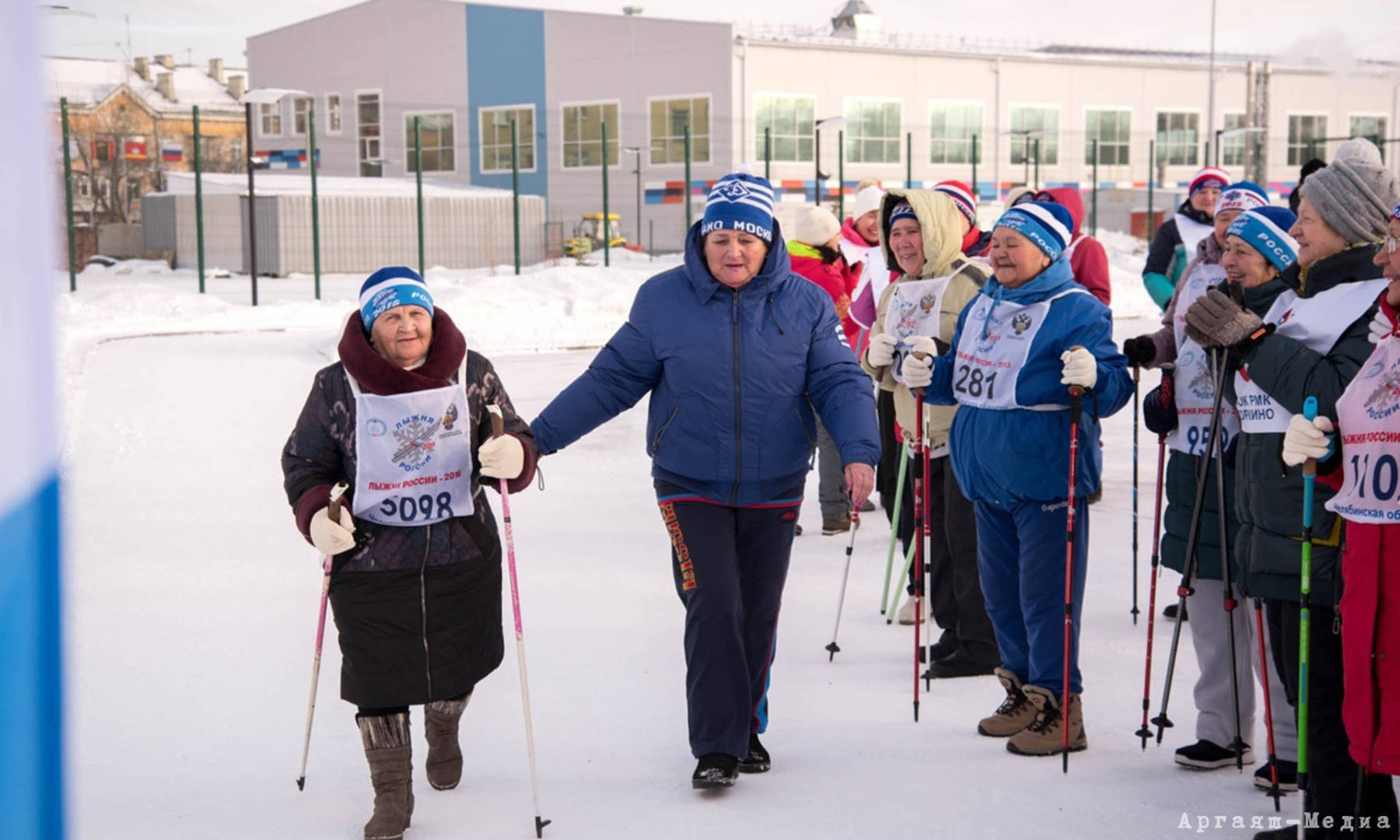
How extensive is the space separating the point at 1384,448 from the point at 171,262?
105 feet

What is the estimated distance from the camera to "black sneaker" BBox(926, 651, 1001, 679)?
5.48 metres

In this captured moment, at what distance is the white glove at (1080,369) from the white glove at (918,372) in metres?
0.58

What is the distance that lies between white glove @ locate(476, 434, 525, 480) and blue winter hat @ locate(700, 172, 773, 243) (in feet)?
3.19

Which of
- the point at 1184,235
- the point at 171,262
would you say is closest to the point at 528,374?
the point at 1184,235

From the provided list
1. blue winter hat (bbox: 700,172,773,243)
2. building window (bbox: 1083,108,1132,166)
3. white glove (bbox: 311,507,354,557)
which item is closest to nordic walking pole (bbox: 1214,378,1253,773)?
blue winter hat (bbox: 700,172,773,243)

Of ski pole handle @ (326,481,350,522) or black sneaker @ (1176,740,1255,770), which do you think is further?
black sneaker @ (1176,740,1255,770)

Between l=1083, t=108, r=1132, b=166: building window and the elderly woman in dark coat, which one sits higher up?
l=1083, t=108, r=1132, b=166: building window

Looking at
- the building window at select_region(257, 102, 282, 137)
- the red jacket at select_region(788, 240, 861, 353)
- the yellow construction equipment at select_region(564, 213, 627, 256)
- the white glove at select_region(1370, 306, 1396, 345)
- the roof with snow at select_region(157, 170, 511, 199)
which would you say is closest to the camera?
the white glove at select_region(1370, 306, 1396, 345)

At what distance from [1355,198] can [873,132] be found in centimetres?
3910

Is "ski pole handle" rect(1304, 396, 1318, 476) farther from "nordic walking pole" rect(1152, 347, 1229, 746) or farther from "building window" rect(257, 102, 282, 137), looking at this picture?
"building window" rect(257, 102, 282, 137)

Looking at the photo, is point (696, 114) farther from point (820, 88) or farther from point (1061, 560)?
point (1061, 560)

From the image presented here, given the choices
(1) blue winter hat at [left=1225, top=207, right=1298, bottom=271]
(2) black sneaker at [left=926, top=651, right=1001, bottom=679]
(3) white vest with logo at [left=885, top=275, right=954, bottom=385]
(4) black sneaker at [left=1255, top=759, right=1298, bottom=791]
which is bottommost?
(2) black sneaker at [left=926, top=651, right=1001, bottom=679]

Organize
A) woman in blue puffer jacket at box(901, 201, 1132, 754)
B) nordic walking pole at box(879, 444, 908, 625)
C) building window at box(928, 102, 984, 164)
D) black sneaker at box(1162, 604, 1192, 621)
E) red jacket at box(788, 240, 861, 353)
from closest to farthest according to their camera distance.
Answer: woman in blue puffer jacket at box(901, 201, 1132, 754)
nordic walking pole at box(879, 444, 908, 625)
black sneaker at box(1162, 604, 1192, 621)
red jacket at box(788, 240, 861, 353)
building window at box(928, 102, 984, 164)

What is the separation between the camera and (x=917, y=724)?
4895mm
